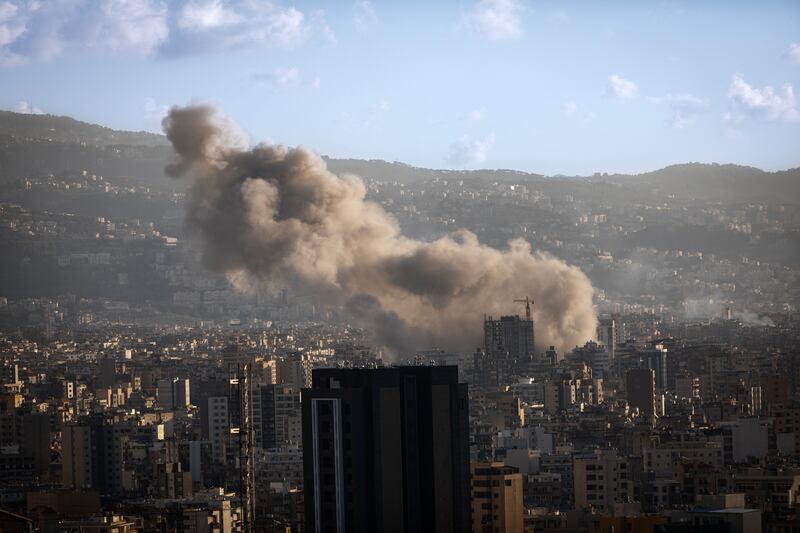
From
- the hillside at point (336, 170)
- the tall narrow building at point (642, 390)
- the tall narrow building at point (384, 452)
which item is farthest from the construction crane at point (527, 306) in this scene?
the tall narrow building at point (384, 452)

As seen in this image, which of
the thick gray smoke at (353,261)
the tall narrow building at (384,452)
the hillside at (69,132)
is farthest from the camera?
the hillside at (69,132)

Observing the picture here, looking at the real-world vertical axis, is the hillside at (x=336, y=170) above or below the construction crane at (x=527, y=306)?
above

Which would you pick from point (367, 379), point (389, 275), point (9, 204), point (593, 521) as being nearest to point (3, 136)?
point (9, 204)

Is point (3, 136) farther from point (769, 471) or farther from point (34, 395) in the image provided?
point (769, 471)

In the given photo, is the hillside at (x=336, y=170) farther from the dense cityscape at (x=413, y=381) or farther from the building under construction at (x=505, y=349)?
the building under construction at (x=505, y=349)

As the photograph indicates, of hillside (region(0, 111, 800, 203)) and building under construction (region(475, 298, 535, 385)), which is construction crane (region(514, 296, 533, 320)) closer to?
building under construction (region(475, 298, 535, 385))

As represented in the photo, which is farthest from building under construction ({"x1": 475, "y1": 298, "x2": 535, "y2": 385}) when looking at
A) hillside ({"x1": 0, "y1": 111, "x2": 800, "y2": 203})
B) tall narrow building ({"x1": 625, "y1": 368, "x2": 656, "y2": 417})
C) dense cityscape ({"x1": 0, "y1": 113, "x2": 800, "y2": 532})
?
hillside ({"x1": 0, "y1": 111, "x2": 800, "y2": 203})
